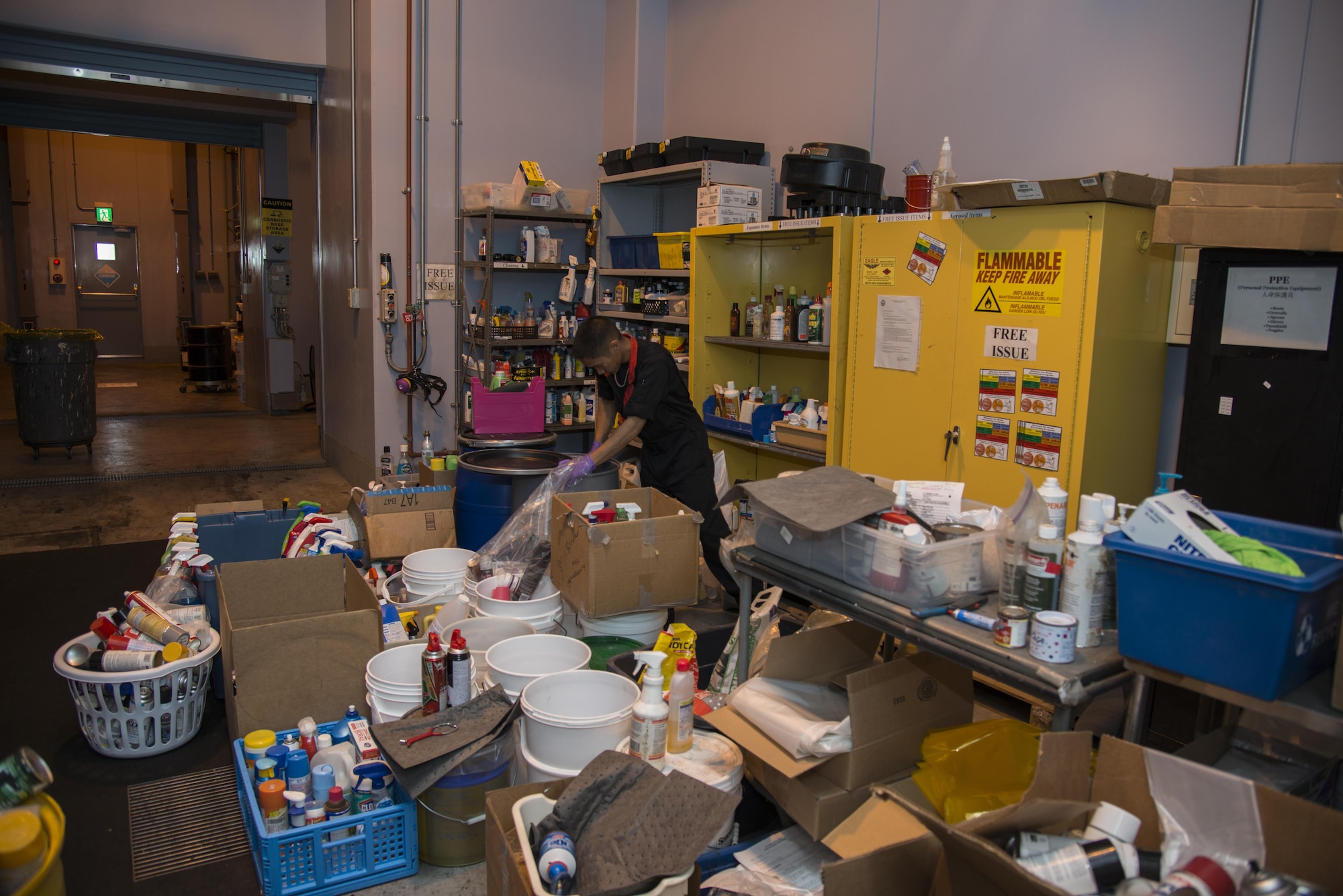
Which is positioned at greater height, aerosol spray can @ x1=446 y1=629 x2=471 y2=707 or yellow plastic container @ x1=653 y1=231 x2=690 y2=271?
yellow plastic container @ x1=653 y1=231 x2=690 y2=271

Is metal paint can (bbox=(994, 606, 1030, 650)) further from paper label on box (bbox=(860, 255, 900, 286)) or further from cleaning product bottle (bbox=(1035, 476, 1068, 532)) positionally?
paper label on box (bbox=(860, 255, 900, 286))

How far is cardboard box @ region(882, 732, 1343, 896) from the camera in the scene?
4.18 ft

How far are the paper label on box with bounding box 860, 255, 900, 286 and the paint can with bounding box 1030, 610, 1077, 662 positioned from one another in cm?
213

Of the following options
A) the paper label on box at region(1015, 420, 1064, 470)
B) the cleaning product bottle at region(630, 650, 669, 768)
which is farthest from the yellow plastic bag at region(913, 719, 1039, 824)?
the paper label on box at region(1015, 420, 1064, 470)

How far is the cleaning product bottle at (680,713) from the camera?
7.10ft

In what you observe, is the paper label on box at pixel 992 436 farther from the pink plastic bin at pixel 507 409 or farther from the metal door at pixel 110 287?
the metal door at pixel 110 287

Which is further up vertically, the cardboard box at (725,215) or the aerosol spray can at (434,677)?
the cardboard box at (725,215)

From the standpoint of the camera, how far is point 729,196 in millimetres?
4562

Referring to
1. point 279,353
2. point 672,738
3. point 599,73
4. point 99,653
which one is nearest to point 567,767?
point 672,738

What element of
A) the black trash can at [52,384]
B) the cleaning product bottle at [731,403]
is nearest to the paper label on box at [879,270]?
the cleaning product bottle at [731,403]

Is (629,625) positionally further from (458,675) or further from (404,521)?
(404,521)

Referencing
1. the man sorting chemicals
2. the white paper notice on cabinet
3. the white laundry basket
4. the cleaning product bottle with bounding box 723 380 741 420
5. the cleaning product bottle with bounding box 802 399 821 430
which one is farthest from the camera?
the cleaning product bottle with bounding box 723 380 741 420

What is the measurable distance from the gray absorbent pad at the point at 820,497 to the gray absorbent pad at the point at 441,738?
84 centimetres

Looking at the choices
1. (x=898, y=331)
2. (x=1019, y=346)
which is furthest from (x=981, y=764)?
(x=898, y=331)
